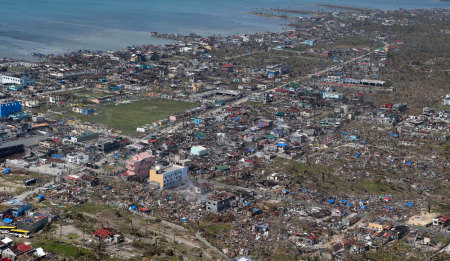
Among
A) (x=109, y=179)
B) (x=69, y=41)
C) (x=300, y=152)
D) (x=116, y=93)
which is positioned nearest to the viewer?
(x=109, y=179)

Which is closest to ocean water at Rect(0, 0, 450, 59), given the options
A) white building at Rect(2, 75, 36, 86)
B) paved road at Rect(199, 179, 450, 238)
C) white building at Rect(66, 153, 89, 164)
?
white building at Rect(2, 75, 36, 86)

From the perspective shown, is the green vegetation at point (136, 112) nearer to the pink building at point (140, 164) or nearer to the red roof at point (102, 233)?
the pink building at point (140, 164)

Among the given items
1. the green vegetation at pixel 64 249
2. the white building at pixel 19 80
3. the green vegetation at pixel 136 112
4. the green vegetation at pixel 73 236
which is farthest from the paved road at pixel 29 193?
the white building at pixel 19 80

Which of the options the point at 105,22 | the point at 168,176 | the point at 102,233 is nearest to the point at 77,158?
the point at 168,176

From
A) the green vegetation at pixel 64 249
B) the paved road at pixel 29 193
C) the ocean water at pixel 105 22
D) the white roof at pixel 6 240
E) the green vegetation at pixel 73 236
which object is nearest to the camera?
the green vegetation at pixel 64 249

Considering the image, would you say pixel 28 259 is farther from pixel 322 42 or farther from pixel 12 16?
pixel 12 16

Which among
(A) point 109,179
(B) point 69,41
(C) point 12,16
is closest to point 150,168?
(A) point 109,179
